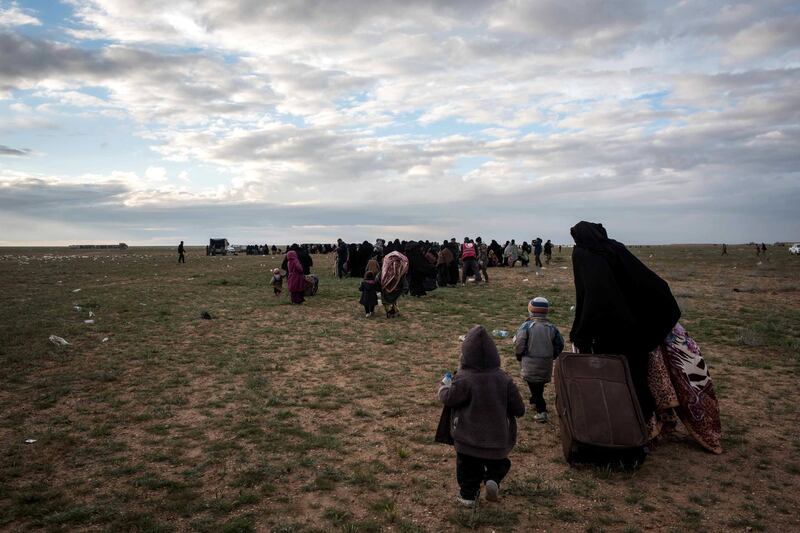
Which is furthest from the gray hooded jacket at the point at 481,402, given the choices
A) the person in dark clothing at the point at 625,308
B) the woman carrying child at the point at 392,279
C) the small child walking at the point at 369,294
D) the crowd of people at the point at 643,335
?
the small child walking at the point at 369,294

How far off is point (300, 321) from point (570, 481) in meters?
10.3

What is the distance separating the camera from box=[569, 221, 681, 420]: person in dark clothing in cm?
541

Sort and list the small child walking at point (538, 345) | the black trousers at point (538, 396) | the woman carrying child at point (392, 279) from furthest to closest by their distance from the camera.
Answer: the woman carrying child at point (392, 279), the black trousers at point (538, 396), the small child walking at point (538, 345)

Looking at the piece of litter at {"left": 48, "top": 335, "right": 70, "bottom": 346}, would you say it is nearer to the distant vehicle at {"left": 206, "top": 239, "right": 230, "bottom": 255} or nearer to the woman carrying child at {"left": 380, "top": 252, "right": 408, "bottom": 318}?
the woman carrying child at {"left": 380, "top": 252, "right": 408, "bottom": 318}

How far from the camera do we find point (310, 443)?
5.87m

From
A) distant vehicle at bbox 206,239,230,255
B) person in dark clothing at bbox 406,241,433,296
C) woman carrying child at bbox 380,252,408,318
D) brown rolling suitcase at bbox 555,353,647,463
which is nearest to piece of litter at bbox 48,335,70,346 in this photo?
woman carrying child at bbox 380,252,408,318

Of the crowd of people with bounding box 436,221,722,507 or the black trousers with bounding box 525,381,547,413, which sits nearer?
the crowd of people with bounding box 436,221,722,507

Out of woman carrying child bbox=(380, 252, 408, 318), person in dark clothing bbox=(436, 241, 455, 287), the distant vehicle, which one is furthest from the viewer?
the distant vehicle

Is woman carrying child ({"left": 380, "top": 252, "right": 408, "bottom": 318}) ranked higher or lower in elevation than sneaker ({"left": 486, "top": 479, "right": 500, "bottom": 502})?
higher

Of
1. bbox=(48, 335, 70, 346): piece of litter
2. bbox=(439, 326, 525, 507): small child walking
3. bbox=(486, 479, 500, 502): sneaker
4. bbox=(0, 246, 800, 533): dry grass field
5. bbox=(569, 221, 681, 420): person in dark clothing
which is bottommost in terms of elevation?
bbox=(0, 246, 800, 533): dry grass field

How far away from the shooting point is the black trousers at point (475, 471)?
4254mm

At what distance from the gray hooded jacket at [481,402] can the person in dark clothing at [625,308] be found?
1.81m

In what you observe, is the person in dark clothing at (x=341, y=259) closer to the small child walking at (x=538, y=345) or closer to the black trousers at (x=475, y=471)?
the small child walking at (x=538, y=345)

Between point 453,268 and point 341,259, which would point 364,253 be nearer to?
point 341,259
